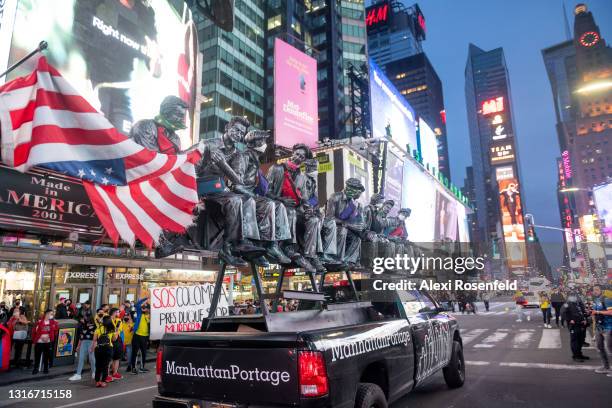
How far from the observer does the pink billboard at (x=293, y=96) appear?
94.9 ft

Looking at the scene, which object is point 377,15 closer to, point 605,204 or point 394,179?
point 394,179

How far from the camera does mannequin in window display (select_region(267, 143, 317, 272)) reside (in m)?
5.97

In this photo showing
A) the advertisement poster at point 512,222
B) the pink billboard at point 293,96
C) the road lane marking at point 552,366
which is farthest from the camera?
the advertisement poster at point 512,222

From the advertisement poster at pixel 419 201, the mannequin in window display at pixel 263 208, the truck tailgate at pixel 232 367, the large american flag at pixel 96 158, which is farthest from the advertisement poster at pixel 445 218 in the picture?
the truck tailgate at pixel 232 367

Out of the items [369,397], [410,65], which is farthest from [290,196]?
[410,65]

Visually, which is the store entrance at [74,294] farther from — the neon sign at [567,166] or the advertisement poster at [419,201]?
the neon sign at [567,166]


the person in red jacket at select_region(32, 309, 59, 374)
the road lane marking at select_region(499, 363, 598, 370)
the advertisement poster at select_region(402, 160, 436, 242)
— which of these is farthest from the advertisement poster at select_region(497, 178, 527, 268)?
the person in red jacket at select_region(32, 309, 59, 374)

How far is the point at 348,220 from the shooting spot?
7469 millimetres

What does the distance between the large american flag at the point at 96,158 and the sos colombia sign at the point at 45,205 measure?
36.7 inches

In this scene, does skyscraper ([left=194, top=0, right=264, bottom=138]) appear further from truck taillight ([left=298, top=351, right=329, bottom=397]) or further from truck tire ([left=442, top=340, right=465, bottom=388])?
truck taillight ([left=298, top=351, right=329, bottom=397])

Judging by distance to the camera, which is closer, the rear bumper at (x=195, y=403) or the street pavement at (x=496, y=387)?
the rear bumper at (x=195, y=403)

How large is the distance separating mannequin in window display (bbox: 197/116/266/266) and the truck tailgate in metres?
1.30

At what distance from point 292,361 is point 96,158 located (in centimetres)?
278

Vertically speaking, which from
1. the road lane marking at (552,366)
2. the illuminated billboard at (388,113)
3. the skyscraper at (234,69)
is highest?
the skyscraper at (234,69)
